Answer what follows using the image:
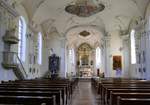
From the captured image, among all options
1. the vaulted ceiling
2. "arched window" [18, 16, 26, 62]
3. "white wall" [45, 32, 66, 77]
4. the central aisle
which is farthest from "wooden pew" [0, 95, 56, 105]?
"white wall" [45, 32, 66, 77]

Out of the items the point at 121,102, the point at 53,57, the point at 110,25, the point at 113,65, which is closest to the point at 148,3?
the point at 110,25

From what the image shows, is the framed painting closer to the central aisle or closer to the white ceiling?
the white ceiling

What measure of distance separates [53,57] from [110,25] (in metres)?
6.55

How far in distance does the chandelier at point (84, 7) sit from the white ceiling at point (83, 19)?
507 millimetres

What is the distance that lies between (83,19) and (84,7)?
413 centimetres

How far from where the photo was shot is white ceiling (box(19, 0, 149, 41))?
17.2m

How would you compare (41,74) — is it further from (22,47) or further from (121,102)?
(121,102)

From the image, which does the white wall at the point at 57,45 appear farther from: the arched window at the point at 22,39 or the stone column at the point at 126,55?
the arched window at the point at 22,39

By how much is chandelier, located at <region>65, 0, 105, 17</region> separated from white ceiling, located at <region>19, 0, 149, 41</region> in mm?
507

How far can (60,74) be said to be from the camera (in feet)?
81.3

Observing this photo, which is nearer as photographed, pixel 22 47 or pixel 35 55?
pixel 22 47

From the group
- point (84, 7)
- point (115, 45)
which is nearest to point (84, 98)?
point (84, 7)

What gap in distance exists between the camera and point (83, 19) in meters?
24.0

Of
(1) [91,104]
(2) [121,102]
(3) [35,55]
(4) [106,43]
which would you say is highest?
(4) [106,43]
